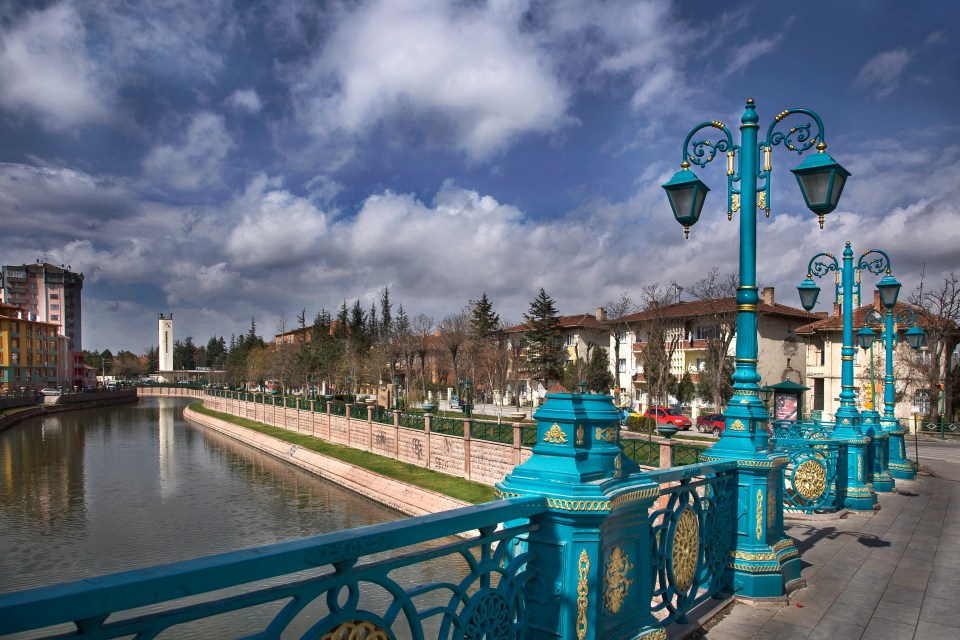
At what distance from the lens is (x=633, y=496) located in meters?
3.21

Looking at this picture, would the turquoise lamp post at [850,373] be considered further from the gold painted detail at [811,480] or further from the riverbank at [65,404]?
the riverbank at [65,404]

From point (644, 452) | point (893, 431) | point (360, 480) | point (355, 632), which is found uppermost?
point (355, 632)

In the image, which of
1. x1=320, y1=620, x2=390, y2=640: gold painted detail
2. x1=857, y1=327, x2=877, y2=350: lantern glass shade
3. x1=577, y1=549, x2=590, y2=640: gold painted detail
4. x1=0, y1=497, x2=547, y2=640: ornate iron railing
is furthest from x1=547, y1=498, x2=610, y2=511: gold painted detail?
x1=857, y1=327, x2=877, y2=350: lantern glass shade

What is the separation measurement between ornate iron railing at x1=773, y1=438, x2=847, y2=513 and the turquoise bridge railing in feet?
16.9

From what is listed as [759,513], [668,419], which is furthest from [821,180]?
[668,419]

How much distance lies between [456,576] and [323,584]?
12.2 meters

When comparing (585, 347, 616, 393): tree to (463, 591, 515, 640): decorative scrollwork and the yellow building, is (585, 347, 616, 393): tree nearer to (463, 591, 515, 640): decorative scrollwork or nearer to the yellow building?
(463, 591, 515, 640): decorative scrollwork

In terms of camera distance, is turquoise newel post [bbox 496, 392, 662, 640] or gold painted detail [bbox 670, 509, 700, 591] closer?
turquoise newel post [bbox 496, 392, 662, 640]

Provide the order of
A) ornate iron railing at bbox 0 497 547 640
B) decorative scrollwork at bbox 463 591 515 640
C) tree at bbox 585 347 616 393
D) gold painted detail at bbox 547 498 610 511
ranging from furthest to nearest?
tree at bbox 585 347 616 393, gold painted detail at bbox 547 498 610 511, decorative scrollwork at bbox 463 591 515 640, ornate iron railing at bbox 0 497 547 640

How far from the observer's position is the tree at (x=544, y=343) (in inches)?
2197

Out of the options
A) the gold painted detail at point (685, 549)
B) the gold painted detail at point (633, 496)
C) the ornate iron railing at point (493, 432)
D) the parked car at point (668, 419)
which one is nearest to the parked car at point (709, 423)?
the parked car at point (668, 419)

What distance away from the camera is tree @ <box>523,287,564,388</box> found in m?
55.8

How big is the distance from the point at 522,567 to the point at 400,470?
2181 centimetres

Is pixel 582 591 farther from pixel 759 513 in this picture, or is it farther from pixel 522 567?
pixel 759 513
